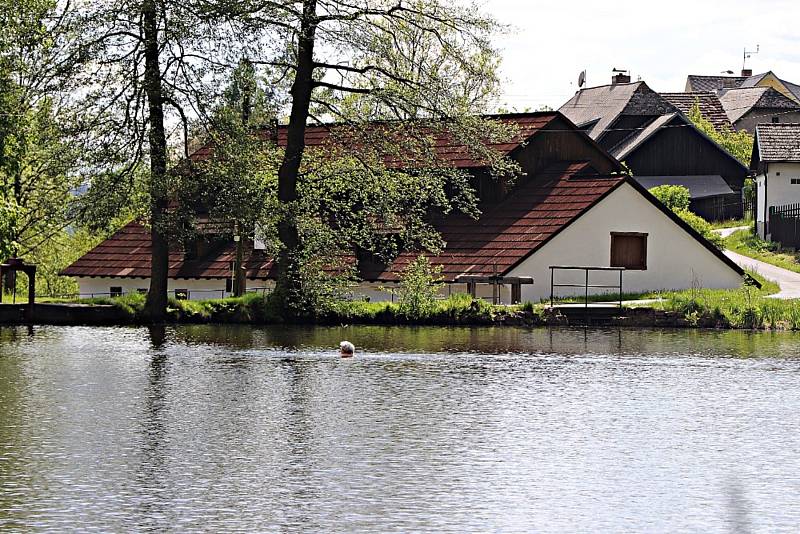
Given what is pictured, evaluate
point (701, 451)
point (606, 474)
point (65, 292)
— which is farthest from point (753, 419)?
point (65, 292)

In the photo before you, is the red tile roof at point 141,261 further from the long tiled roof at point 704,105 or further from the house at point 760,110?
the house at point 760,110

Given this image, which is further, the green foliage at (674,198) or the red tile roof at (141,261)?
the green foliage at (674,198)

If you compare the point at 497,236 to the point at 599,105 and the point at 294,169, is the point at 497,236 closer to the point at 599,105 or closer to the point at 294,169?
the point at 294,169

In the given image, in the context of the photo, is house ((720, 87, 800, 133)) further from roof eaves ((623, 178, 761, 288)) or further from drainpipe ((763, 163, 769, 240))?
roof eaves ((623, 178, 761, 288))

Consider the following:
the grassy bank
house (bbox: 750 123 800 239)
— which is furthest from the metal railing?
house (bbox: 750 123 800 239)

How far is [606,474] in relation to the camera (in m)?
18.1

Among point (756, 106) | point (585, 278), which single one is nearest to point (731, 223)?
point (585, 278)

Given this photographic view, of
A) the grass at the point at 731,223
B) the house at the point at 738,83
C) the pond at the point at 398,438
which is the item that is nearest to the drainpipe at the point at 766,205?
the grass at the point at 731,223

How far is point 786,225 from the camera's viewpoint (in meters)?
63.0

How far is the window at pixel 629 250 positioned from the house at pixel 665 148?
31.8 meters

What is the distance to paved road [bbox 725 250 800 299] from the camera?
46.3m

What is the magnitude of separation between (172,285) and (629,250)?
1824cm

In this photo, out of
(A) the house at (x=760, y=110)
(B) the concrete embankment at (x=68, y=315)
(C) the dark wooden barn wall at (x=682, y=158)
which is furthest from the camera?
(A) the house at (x=760, y=110)

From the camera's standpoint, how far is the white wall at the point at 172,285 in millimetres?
53094
